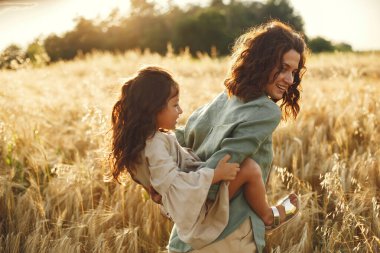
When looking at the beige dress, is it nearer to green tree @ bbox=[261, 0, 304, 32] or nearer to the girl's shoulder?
the girl's shoulder

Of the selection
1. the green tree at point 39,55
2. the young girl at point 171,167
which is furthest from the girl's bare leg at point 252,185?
the green tree at point 39,55

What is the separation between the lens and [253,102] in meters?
1.84

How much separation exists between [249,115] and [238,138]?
0.11m

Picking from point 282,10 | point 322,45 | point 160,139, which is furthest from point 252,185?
point 282,10

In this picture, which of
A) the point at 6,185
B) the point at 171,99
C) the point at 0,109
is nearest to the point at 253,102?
the point at 171,99

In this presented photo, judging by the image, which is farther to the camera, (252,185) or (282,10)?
(282,10)

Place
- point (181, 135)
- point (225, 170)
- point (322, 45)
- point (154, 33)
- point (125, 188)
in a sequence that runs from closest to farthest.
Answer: point (225, 170) < point (181, 135) < point (125, 188) < point (154, 33) < point (322, 45)

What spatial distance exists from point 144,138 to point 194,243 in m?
0.44

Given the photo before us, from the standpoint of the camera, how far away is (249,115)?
180 centimetres

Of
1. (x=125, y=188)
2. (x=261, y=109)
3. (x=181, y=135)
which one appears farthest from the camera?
(x=125, y=188)

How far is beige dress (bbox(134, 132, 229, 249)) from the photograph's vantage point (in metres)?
1.71

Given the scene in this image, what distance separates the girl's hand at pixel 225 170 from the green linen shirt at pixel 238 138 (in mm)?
33

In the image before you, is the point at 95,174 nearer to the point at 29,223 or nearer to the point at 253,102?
the point at 29,223

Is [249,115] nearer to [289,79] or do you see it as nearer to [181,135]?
[289,79]
